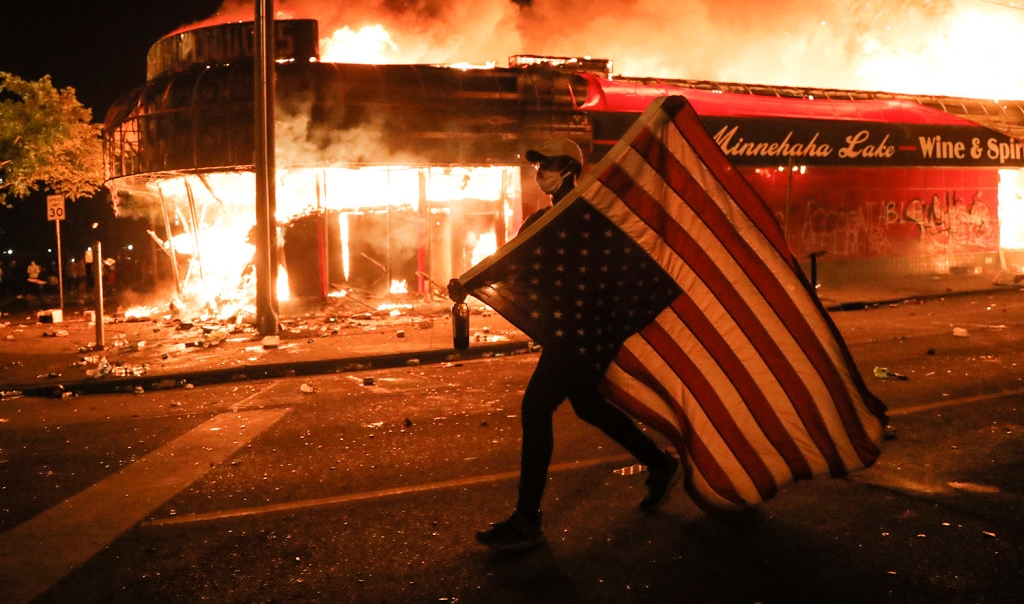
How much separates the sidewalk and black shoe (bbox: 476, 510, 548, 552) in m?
6.93

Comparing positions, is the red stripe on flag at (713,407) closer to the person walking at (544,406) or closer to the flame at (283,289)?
the person walking at (544,406)

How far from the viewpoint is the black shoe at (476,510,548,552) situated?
3975 millimetres

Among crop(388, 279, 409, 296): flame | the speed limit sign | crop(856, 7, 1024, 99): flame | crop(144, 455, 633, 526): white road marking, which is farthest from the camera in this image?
crop(856, 7, 1024, 99): flame

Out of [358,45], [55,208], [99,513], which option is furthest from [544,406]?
[358,45]

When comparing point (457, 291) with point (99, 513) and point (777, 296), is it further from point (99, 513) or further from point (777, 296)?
point (99, 513)

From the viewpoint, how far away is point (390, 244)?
669 inches

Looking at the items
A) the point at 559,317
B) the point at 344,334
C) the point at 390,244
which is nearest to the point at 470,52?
the point at 390,244

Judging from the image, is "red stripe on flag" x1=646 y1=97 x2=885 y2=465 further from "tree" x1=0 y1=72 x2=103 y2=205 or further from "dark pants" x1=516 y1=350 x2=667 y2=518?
"tree" x1=0 y1=72 x2=103 y2=205

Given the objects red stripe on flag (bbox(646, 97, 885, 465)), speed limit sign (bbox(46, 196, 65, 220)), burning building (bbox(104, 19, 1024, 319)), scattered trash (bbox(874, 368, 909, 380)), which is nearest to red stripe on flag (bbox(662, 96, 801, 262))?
red stripe on flag (bbox(646, 97, 885, 465))

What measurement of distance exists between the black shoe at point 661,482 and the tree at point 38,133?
1224 inches

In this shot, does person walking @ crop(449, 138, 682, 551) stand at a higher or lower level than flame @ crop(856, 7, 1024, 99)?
lower

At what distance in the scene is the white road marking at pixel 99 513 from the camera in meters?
3.99

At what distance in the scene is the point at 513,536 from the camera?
399 centimetres

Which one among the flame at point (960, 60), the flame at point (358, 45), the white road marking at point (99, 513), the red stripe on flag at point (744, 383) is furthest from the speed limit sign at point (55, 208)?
the flame at point (960, 60)
